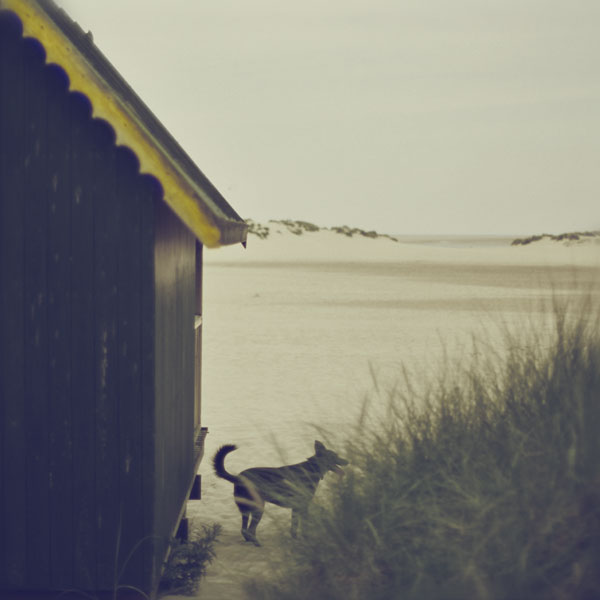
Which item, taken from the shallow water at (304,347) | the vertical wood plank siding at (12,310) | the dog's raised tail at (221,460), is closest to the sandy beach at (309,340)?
the shallow water at (304,347)

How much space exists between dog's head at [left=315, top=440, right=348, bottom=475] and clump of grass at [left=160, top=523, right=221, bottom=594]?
3.22ft

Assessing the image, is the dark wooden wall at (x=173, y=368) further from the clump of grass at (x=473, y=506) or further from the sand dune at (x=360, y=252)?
the sand dune at (x=360, y=252)

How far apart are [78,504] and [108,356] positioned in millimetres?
866

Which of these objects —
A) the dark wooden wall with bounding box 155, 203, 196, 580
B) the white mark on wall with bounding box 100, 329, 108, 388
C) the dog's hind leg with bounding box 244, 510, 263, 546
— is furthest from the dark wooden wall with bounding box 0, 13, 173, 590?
the dog's hind leg with bounding box 244, 510, 263, 546

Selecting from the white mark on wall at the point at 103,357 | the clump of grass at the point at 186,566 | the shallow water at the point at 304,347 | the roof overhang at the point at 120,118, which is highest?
the roof overhang at the point at 120,118

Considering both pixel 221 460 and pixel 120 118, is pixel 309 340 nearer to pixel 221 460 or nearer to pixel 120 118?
pixel 221 460

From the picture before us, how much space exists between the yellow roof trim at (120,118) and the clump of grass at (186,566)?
2402mm


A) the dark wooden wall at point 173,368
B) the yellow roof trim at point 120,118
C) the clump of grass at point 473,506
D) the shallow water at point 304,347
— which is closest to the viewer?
the clump of grass at point 473,506

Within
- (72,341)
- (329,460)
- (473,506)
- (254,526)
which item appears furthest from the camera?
(254,526)

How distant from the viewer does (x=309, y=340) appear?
18.1 meters

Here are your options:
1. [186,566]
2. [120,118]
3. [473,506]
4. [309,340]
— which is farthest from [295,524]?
[309,340]

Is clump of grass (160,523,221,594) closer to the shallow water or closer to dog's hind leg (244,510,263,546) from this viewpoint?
the shallow water

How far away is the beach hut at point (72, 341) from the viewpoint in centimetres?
464

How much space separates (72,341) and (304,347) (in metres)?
12.4
